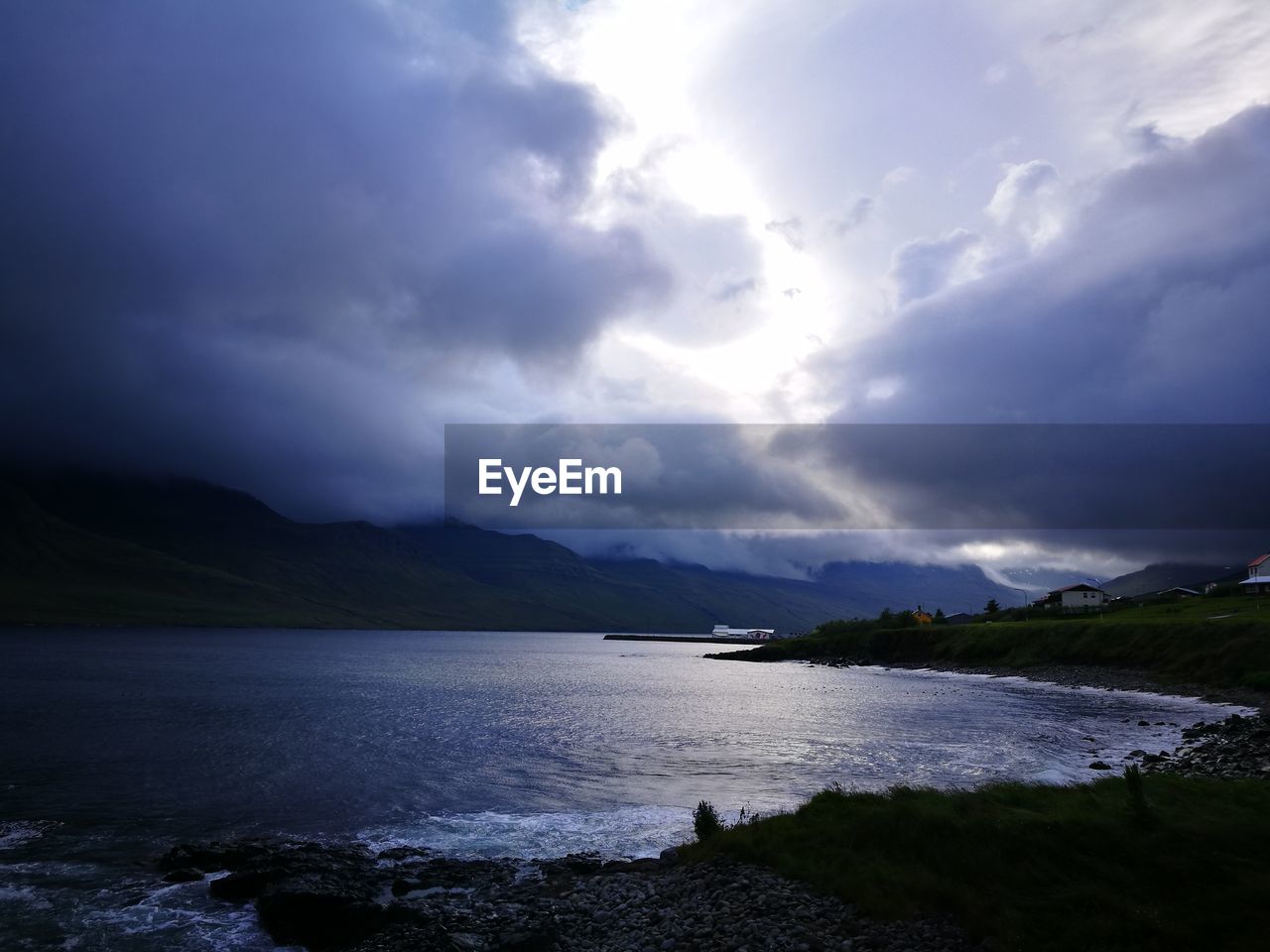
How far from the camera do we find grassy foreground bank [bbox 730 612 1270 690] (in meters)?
95.2

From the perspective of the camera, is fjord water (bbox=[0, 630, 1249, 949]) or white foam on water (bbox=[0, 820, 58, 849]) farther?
white foam on water (bbox=[0, 820, 58, 849])

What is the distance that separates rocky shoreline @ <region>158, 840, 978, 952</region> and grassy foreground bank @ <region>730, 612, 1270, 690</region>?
84832mm

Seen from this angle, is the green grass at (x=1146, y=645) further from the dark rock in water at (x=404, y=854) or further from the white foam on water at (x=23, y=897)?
the white foam on water at (x=23, y=897)

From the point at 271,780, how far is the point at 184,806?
7915 millimetres

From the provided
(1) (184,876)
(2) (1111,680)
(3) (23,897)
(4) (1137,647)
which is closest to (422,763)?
(1) (184,876)

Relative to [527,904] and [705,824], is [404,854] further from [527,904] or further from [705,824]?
[705,824]

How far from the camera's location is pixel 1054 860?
2212 cm

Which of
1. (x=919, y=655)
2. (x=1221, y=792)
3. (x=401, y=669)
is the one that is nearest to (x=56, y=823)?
(x=1221, y=792)

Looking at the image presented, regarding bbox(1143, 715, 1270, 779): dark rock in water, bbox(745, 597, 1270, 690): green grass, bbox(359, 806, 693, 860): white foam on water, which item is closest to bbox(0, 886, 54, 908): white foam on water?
bbox(359, 806, 693, 860): white foam on water

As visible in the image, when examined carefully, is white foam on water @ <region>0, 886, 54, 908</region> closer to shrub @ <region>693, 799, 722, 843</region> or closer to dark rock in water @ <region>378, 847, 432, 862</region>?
dark rock in water @ <region>378, 847, 432, 862</region>

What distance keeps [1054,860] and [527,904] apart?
15.5m

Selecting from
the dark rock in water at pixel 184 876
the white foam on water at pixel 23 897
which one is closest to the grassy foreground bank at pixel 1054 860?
the dark rock in water at pixel 184 876

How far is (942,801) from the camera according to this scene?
2773 cm

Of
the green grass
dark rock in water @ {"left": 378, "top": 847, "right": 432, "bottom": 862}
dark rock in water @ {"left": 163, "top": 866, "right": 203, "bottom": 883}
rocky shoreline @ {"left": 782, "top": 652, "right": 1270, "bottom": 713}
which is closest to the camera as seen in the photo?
dark rock in water @ {"left": 163, "top": 866, "right": 203, "bottom": 883}
